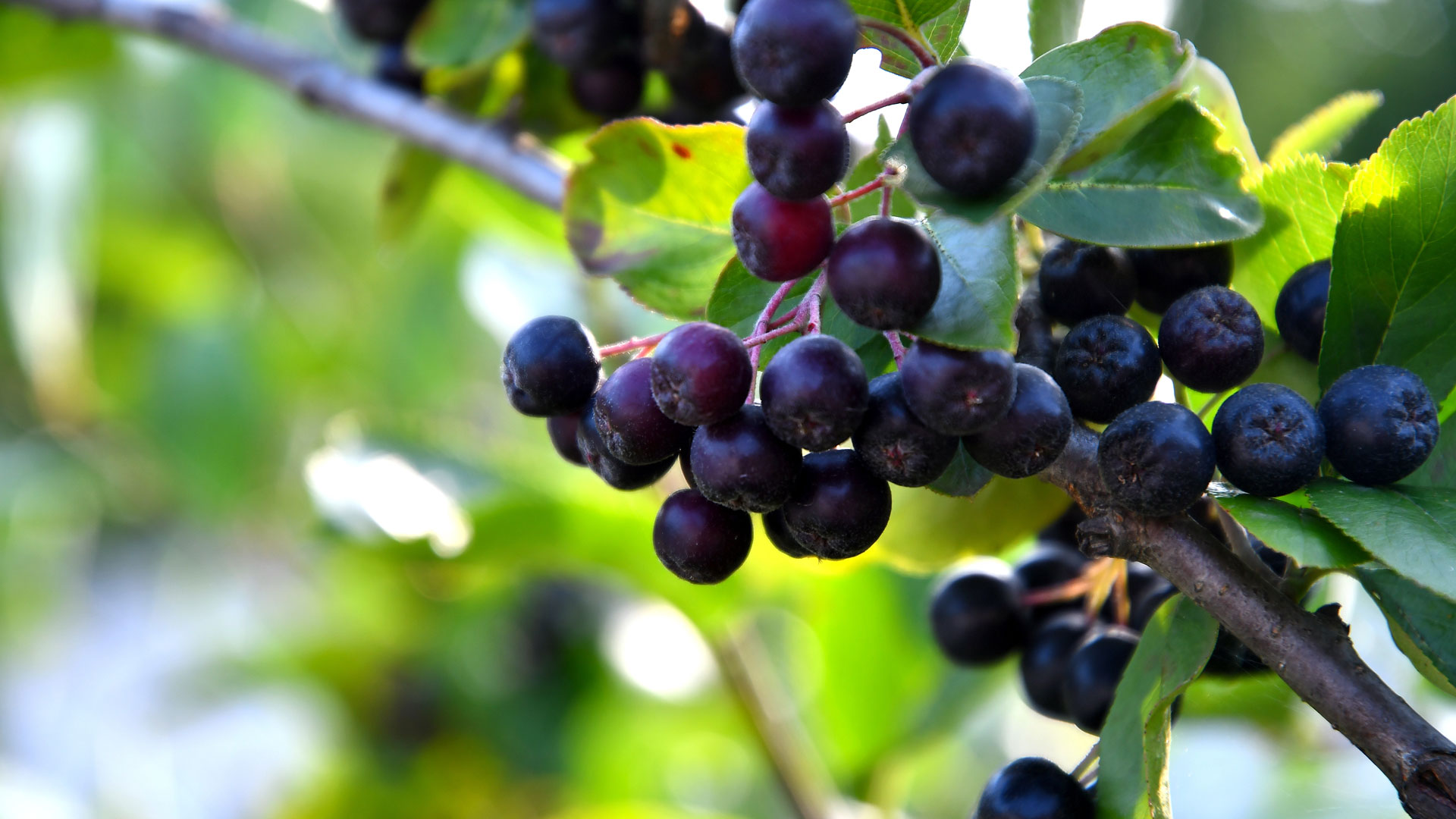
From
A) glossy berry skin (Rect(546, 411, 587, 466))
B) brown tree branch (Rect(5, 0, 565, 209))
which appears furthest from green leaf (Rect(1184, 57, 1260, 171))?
brown tree branch (Rect(5, 0, 565, 209))

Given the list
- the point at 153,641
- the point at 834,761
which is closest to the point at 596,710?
the point at 834,761

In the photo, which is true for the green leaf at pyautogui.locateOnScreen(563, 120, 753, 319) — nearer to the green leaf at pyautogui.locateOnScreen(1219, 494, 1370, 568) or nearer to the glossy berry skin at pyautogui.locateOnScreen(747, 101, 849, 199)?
the glossy berry skin at pyautogui.locateOnScreen(747, 101, 849, 199)

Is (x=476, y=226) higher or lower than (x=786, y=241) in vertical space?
lower

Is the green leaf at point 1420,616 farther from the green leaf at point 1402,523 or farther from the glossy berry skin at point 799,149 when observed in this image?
the glossy berry skin at point 799,149

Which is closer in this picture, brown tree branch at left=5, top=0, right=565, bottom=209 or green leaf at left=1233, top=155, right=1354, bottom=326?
green leaf at left=1233, top=155, right=1354, bottom=326

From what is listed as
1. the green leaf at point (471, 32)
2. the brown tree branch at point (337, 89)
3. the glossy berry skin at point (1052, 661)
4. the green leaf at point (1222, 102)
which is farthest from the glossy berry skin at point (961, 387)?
the green leaf at point (471, 32)

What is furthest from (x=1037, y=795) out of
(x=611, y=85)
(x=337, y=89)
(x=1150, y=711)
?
(x=337, y=89)

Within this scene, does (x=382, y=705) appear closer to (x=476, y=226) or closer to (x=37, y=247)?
(x=476, y=226)
